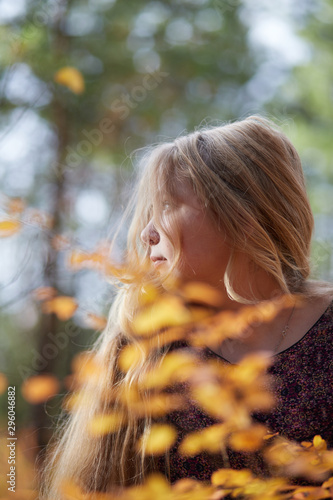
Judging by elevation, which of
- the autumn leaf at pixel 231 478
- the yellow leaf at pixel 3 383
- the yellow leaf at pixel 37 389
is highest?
the autumn leaf at pixel 231 478

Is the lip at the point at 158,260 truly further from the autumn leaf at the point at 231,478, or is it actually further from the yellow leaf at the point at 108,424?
the autumn leaf at the point at 231,478

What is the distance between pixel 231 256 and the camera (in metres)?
1.43

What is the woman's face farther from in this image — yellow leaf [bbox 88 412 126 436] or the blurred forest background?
the blurred forest background

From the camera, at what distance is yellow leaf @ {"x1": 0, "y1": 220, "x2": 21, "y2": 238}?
1.88m

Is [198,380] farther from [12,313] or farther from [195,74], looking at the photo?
[195,74]

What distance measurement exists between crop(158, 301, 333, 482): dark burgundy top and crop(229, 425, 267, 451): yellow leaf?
0.07 feet

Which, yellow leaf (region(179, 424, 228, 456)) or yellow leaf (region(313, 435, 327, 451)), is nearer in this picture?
yellow leaf (region(313, 435, 327, 451))

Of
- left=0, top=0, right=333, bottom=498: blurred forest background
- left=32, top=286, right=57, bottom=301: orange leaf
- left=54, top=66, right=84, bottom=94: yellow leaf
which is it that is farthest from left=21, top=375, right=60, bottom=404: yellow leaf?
left=54, top=66, right=84, bottom=94: yellow leaf

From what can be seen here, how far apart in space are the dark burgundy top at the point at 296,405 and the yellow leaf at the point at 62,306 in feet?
4.44

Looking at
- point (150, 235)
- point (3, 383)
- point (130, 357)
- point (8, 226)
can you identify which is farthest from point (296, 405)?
point (3, 383)

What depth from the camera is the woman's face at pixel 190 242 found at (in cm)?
140

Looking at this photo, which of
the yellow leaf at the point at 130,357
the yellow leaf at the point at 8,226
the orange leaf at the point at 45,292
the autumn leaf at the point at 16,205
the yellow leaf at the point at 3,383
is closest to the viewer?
the yellow leaf at the point at 130,357

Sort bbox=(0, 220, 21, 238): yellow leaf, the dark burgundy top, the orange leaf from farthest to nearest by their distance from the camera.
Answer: the orange leaf < bbox=(0, 220, 21, 238): yellow leaf < the dark burgundy top

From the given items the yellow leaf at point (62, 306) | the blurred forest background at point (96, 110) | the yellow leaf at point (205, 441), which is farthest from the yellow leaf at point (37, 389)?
the yellow leaf at point (205, 441)
